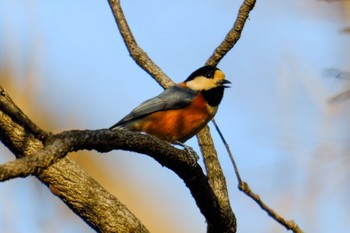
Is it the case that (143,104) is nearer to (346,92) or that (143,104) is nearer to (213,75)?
(213,75)

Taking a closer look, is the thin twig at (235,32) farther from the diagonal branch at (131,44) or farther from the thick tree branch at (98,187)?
the thick tree branch at (98,187)

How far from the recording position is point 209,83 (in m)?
5.11

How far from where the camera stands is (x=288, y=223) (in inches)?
105

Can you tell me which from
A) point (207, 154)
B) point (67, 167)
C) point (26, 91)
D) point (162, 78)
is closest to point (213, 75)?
point (162, 78)

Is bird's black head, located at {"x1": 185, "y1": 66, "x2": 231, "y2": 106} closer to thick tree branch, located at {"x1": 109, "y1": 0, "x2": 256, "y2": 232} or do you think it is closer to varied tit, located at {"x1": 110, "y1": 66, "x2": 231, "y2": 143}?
varied tit, located at {"x1": 110, "y1": 66, "x2": 231, "y2": 143}

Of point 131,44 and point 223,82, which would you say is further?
point 223,82

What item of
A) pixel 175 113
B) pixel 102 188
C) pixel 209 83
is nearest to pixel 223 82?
pixel 209 83

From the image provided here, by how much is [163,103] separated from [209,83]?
0.45m

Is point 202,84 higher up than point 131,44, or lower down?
lower down

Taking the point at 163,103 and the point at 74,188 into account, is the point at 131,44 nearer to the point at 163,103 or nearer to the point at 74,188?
the point at 163,103

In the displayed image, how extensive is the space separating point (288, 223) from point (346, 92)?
524mm

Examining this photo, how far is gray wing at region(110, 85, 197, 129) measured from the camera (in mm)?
4773

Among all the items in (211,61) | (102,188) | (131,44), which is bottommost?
(102,188)

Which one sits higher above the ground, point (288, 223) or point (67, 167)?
point (67, 167)
